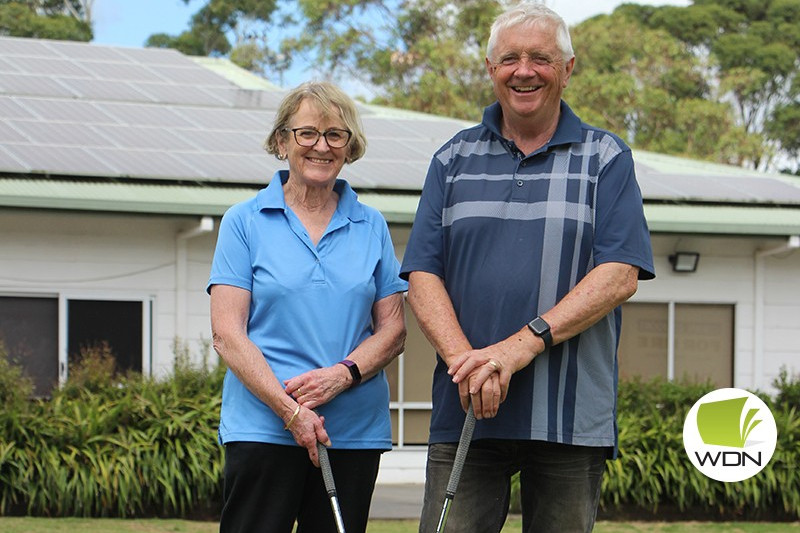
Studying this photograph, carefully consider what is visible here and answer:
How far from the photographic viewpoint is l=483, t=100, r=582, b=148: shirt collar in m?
4.15

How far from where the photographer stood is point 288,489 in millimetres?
4176

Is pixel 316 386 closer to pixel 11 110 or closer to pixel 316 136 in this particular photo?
pixel 316 136

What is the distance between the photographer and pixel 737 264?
1342cm

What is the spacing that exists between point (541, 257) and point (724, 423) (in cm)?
579

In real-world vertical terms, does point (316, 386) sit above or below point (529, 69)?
below

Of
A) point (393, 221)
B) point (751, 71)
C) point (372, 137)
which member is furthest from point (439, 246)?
point (751, 71)

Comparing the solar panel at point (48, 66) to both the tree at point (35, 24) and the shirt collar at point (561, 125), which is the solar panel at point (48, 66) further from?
the tree at point (35, 24)

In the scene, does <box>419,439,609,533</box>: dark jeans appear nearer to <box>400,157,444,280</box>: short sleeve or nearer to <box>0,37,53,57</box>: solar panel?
<box>400,157,444,280</box>: short sleeve

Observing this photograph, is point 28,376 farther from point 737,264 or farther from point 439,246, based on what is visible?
point 439,246

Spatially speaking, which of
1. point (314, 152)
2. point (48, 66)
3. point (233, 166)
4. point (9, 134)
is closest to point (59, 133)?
point (9, 134)

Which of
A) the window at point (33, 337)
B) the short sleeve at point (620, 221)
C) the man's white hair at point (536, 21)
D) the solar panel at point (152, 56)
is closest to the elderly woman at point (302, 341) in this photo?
the man's white hair at point (536, 21)

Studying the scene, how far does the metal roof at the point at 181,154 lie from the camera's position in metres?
11.5

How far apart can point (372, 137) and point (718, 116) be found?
2086 centimetres

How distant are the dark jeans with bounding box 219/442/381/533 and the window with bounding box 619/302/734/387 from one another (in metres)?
9.18
